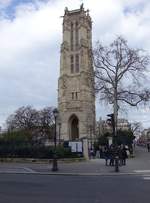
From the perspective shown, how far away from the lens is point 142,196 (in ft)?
42.5

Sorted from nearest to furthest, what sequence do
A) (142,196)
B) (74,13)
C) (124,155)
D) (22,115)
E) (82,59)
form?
(142,196) → (124,155) → (22,115) → (82,59) → (74,13)

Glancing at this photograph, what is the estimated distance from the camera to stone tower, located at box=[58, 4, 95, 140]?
379 feet

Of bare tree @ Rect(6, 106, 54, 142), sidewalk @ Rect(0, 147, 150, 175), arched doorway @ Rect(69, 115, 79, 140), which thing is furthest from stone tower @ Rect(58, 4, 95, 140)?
sidewalk @ Rect(0, 147, 150, 175)

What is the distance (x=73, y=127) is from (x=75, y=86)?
507 inches

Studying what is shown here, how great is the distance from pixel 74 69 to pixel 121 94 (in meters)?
69.9

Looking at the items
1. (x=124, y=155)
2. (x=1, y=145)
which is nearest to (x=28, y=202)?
(x=124, y=155)

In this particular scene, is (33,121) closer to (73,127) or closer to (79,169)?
(73,127)

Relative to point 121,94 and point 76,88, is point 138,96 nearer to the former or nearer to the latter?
point 121,94

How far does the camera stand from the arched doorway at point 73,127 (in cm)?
11875

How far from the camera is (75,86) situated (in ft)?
387

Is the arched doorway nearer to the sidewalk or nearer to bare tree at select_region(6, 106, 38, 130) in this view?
bare tree at select_region(6, 106, 38, 130)

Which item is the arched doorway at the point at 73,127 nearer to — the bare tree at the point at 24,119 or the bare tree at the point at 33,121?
the bare tree at the point at 33,121

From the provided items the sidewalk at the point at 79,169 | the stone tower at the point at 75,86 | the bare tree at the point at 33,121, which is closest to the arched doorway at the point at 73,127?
the stone tower at the point at 75,86

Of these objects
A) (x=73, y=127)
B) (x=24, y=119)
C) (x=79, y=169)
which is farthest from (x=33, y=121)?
(x=79, y=169)
